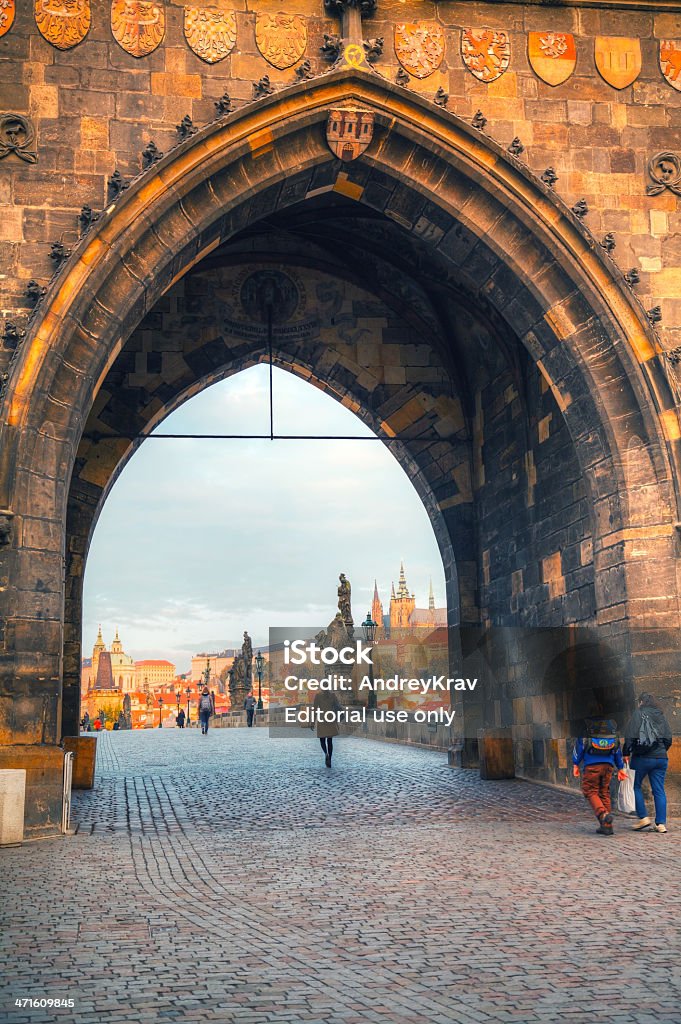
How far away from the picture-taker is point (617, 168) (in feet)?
41.5

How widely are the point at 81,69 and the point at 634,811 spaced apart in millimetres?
9324

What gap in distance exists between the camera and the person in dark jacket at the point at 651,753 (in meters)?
10.1

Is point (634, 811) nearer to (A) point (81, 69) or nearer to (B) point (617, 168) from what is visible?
(B) point (617, 168)

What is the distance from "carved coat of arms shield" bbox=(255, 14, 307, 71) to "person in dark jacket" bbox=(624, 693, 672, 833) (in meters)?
7.59

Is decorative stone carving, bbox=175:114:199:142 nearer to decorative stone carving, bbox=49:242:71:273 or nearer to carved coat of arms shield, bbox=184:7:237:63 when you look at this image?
carved coat of arms shield, bbox=184:7:237:63

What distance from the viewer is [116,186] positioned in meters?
11.5

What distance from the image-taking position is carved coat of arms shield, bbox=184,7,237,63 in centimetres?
1212

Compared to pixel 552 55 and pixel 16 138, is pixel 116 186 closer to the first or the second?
pixel 16 138

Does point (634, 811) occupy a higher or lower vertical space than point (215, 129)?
lower

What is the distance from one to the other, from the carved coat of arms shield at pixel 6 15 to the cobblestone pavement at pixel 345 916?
797cm

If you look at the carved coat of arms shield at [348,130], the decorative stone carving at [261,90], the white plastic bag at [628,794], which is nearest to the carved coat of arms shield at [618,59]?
the carved coat of arms shield at [348,130]

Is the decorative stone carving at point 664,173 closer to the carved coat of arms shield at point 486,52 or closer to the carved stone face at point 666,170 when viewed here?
the carved stone face at point 666,170

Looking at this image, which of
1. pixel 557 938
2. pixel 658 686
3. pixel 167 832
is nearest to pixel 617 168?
pixel 658 686

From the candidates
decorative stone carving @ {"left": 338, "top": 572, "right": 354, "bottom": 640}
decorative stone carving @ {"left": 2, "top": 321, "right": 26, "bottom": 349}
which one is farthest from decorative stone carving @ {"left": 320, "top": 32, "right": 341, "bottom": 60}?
decorative stone carving @ {"left": 338, "top": 572, "right": 354, "bottom": 640}
